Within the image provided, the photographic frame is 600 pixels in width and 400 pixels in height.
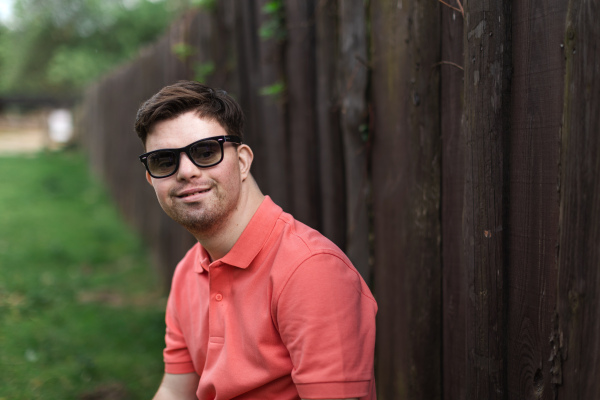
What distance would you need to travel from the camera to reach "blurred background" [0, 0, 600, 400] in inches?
56.5

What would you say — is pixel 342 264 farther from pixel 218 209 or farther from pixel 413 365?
pixel 413 365

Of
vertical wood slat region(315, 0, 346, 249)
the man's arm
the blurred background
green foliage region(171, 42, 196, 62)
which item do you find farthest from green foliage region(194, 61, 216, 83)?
the man's arm

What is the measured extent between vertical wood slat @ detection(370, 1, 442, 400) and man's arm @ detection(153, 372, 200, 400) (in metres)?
0.74

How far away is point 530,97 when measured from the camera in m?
1.59

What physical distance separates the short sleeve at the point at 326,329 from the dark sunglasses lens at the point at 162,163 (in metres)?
0.55

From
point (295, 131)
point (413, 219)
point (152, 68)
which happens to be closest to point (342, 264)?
point (413, 219)

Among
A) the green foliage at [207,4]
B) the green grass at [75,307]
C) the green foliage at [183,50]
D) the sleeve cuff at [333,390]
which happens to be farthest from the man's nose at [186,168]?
the green foliage at [183,50]

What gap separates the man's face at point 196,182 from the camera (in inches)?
77.5

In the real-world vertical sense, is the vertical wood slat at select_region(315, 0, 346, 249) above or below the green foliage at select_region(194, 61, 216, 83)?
below

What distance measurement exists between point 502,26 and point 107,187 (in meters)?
10.8

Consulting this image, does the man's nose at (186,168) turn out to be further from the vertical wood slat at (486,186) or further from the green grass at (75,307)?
the green grass at (75,307)

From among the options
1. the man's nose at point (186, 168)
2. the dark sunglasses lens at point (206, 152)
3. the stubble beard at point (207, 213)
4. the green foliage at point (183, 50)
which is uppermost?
the green foliage at point (183, 50)

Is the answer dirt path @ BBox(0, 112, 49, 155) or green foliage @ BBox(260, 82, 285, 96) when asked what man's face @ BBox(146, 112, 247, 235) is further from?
dirt path @ BBox(0, 112, 49, 155)

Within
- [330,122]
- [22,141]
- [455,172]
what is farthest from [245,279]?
[22,141]
